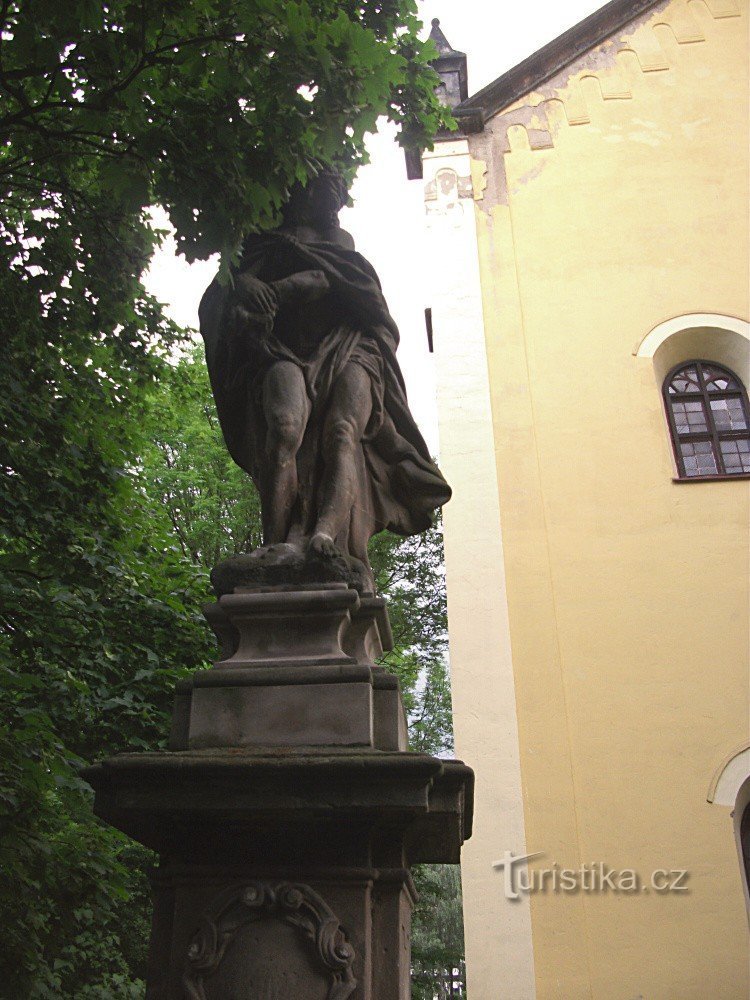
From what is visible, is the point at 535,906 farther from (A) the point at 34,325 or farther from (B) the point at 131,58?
(B) the point at 131,58

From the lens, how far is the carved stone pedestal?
102 inches

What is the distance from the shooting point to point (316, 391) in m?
3.88

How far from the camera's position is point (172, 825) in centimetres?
275

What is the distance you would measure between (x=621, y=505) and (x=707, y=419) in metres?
1.79

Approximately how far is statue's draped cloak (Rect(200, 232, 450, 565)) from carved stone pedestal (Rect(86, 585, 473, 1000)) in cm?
113

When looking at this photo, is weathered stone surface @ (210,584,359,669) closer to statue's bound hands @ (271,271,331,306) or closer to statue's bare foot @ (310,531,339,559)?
statue's bare foot @ (310,531,339,559)

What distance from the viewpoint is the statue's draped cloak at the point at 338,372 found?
3885mm

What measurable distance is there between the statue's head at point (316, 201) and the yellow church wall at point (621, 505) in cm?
601

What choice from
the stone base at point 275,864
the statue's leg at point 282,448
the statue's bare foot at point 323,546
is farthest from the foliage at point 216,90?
the stone base at point 275,864

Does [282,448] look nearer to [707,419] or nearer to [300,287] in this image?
[300,287]

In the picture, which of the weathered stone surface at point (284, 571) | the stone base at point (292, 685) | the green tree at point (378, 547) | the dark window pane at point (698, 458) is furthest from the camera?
the green tree at point (378, 547)

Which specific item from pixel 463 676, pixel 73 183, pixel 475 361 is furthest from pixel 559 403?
pixel 73 183

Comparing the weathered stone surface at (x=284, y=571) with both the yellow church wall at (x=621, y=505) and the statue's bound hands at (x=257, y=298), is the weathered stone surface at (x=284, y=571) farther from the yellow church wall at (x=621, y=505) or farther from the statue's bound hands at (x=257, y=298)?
the yellow church wall at (x=621, y=505)

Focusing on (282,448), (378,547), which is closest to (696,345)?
(378,547)
